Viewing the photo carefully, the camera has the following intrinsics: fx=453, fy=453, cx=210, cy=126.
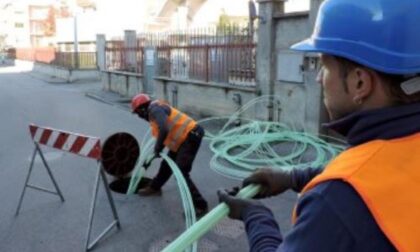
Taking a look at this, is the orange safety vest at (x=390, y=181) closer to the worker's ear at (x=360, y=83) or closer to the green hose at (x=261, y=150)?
the worker's ear at (x=360, y=83)

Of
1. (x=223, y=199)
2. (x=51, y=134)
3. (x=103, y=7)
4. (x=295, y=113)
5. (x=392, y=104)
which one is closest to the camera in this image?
(x=392, y=104)

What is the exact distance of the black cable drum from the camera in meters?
6.07

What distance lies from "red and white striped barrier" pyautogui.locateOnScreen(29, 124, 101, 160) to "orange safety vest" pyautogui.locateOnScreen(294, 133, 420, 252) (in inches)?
143

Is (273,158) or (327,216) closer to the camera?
(327,216)

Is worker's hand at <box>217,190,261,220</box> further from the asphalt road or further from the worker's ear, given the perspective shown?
the asphalt road

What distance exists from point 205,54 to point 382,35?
10.9 metres

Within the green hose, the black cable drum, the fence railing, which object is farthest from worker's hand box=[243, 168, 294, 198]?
the fence railing

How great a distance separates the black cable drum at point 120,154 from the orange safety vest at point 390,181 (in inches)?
204

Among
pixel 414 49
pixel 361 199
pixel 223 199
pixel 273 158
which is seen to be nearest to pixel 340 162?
pixel 361 199

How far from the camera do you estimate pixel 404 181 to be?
41.8 inches

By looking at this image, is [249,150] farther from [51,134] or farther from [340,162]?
[340,162]

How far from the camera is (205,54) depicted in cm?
1195

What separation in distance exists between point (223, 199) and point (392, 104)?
0.75 metres

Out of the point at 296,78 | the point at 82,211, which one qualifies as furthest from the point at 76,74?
the point at 82,211
